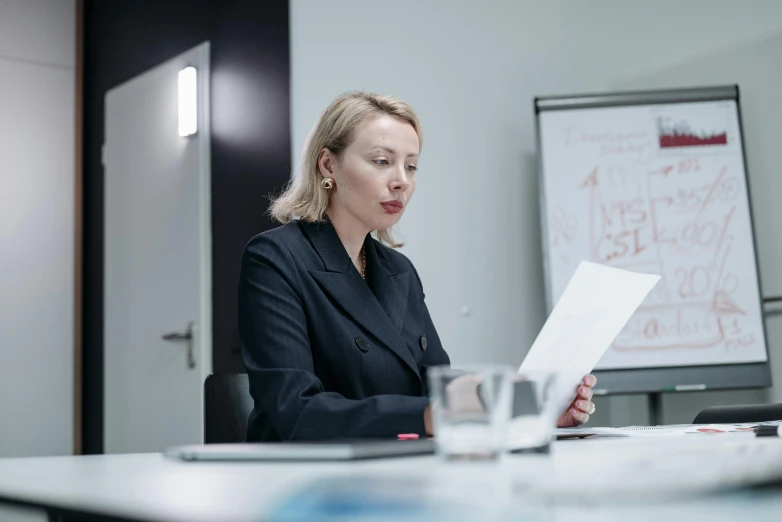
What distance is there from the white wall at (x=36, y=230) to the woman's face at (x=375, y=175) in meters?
3.26

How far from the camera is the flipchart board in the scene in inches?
121

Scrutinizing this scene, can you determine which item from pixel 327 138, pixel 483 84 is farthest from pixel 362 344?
pixel 483 84

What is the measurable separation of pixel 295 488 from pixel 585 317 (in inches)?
26.8

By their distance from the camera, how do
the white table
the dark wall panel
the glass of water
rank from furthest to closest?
the dark wall panel → the glass of water → the white table

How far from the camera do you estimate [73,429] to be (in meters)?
4.69

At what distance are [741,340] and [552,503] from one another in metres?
2.79

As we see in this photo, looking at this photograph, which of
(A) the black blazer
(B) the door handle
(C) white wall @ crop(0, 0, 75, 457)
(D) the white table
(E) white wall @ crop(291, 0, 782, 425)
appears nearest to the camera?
(D) the white table

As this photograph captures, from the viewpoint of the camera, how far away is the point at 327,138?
1908mm

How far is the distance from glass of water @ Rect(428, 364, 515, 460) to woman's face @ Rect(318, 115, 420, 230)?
1.11 metres

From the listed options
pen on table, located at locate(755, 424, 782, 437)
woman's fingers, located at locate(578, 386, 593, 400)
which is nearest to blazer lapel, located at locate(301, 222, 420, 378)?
woman's fingers, located at locate(578, 386, 593, 400)

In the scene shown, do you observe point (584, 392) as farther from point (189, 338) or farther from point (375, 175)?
point (189, 338)

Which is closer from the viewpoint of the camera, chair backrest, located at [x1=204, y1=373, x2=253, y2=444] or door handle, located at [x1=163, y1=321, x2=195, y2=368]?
chair backrest, located at [x1=204, y1=373, x2=253, y2=444]

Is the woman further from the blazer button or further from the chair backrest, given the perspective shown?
the chair backrest

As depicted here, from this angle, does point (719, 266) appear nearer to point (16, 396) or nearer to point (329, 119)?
point (329, 119)
